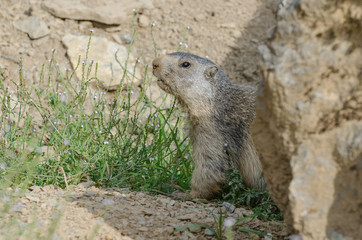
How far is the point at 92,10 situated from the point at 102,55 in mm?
1127

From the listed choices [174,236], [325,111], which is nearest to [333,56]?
[325,111]

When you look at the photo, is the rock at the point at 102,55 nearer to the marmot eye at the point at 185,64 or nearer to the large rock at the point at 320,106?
the marmot eye at the point at 185,64

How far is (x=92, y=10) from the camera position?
9102 millimetres

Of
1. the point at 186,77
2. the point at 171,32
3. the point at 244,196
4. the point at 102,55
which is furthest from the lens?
the point at 171,32

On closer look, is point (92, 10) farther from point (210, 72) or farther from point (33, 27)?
point (210, 72)

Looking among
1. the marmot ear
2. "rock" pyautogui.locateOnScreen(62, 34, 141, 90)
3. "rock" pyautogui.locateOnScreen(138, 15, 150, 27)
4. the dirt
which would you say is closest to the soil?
"rock" pyautogui.locateOnScreen(138, 15, 150, 27)

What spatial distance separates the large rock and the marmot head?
105 inches

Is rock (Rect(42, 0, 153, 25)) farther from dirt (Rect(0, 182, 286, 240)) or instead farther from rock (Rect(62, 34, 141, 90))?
dirt (Rect(0, 182, 286, 240))

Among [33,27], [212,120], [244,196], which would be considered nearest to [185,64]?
[212,120]

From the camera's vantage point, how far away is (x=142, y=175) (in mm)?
5207

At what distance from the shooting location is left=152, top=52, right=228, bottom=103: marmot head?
5332mm

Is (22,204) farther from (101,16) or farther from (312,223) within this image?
(101,16)

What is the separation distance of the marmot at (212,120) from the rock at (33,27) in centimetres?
426

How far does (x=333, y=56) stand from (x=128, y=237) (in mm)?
1868
